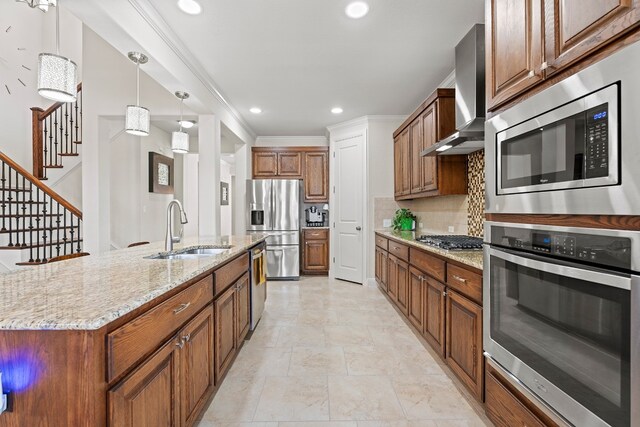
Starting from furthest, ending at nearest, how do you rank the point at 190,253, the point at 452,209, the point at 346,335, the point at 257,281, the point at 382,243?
the point at 382,243 → the point at 452,209 → the point at 257,281 → the point at 346,335 → the point at 190,253

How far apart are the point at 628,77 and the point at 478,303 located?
1.26 meters

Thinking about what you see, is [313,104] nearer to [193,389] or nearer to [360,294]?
[360,294]

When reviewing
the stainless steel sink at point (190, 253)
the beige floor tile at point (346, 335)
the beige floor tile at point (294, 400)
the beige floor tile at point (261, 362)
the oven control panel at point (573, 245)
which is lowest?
the beige floor tile at point (294, 400)

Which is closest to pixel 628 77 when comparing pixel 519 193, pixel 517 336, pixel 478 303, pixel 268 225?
pixel 519 193

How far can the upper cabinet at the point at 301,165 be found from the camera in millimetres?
5648

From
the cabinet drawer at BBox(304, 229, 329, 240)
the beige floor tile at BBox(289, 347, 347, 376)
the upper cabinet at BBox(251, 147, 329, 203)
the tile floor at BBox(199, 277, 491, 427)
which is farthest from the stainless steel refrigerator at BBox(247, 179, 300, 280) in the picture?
the beige floor tile at BBox(289, 347, 347, 376)

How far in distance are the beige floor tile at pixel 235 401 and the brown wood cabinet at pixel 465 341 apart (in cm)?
128

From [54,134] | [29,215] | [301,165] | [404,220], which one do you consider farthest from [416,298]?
[54,134]

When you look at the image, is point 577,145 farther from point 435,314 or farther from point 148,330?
point 435,314

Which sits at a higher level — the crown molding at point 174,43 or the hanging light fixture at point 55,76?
the crown molding at point 174,43

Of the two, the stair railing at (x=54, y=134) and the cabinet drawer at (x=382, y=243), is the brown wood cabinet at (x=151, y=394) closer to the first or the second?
the cabinet drawer at (x=382, y=243)

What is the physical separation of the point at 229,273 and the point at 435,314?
156cm

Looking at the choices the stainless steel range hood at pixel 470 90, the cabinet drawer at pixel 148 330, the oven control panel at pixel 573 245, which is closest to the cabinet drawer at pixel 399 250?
the stainless steel range hood at pixel 470 90

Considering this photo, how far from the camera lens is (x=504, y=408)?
4.36ft
